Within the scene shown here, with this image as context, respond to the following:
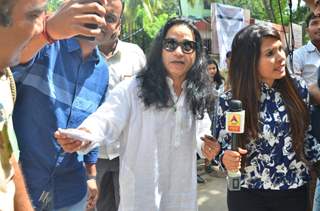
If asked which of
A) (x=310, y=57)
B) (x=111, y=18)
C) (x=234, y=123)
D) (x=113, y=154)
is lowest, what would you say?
(x=113, y=154)

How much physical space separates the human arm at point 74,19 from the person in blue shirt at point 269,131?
1209 millimetres

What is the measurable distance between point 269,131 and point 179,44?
0.78 meters

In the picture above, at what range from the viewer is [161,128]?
256 centimetres

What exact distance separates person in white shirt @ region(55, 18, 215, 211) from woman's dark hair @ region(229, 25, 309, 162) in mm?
252

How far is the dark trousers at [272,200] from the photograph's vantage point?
2.58 metres

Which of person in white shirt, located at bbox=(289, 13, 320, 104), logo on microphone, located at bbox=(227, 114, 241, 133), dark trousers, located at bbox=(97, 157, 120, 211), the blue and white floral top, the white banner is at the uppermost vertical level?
the white banner

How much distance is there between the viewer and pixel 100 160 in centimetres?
323

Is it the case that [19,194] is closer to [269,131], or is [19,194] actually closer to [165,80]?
[165,80]

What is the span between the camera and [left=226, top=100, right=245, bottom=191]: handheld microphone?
88.8 inches

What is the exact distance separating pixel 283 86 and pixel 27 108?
158 centimetres

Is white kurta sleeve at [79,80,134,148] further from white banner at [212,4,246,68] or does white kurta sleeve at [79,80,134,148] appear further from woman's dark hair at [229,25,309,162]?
white banner at [212,4,246,68]

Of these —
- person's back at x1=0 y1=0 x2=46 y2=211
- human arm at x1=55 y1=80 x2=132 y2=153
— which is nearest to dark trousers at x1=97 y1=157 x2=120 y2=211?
human arm at x1=55 y1=80 x2=132 y2=153

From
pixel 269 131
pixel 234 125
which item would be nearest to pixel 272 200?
pixel 269 131

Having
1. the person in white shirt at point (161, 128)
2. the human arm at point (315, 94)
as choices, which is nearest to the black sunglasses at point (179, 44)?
the person in white shirt at point (161, 128)
